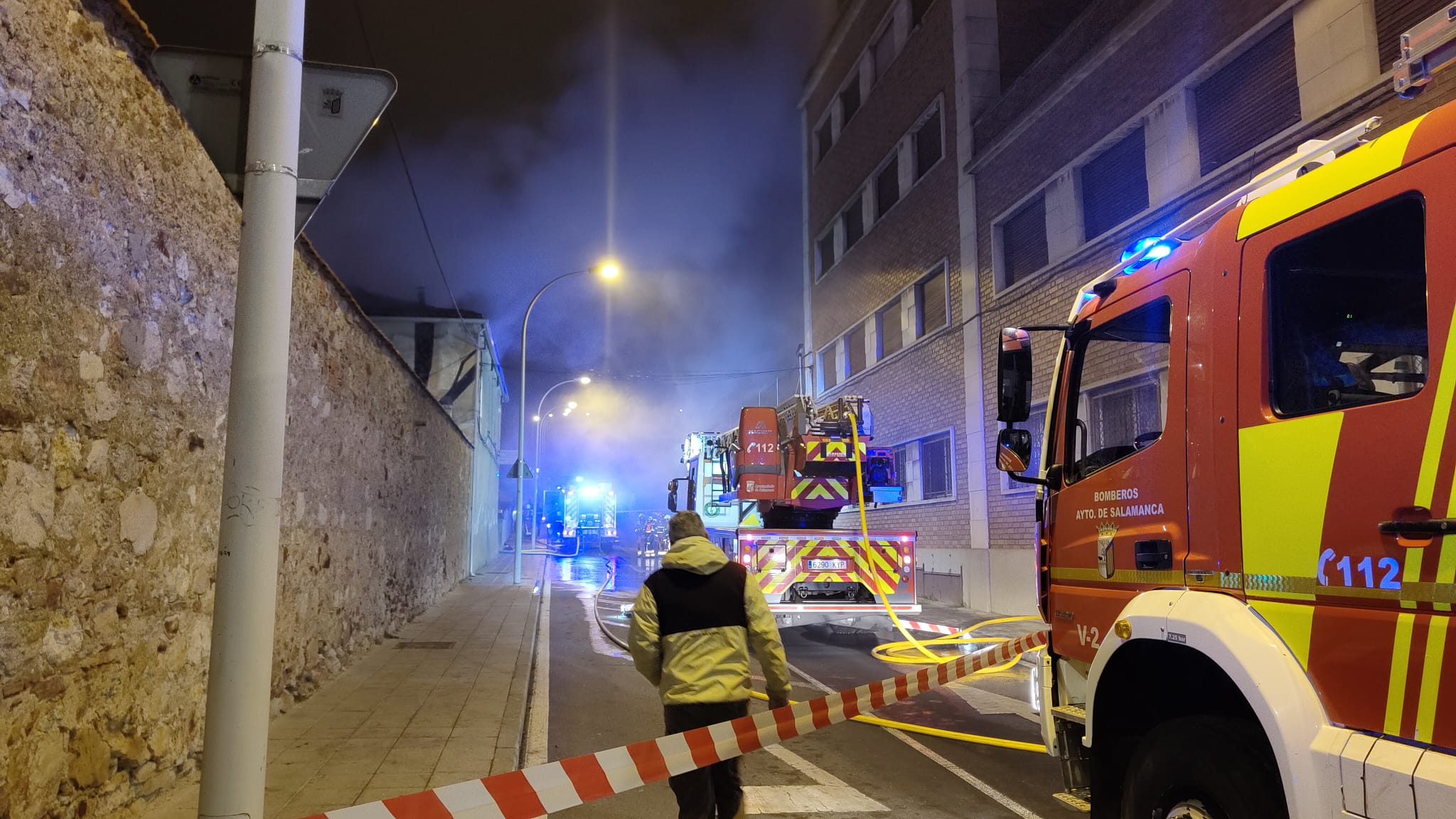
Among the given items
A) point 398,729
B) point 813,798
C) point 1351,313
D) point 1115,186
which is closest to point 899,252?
point 1115,186

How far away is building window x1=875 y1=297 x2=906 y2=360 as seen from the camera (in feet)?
70.0

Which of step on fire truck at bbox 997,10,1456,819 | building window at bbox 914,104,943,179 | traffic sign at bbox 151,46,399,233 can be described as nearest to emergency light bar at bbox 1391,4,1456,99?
step on fire truck at bbox 997,10,1456,819

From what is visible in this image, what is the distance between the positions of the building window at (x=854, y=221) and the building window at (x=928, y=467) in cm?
641

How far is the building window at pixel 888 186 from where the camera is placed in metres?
21.5

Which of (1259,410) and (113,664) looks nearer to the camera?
(1259,410)

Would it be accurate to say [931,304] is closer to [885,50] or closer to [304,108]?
[885,50]

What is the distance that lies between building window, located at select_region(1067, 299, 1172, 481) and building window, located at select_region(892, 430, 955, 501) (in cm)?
1390

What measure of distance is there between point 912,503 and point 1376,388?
17.7 meters

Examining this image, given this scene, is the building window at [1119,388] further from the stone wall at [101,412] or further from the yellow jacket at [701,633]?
the stone wall at [101,412]

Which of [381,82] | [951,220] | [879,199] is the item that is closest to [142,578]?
[381,82]

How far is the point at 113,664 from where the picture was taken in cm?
424

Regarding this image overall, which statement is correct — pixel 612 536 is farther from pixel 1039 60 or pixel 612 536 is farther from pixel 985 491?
pixel 1039 60

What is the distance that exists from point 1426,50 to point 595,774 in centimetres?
392

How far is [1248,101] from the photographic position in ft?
36.8
